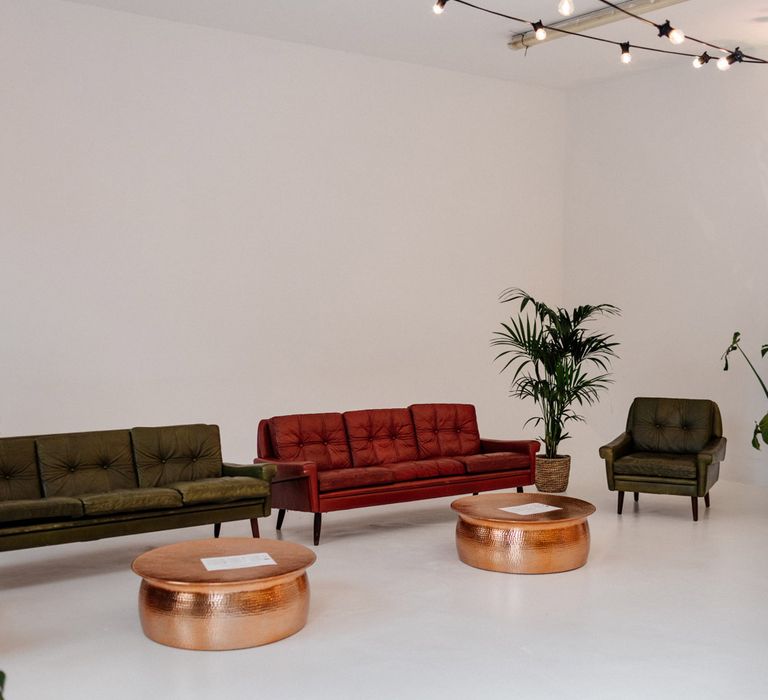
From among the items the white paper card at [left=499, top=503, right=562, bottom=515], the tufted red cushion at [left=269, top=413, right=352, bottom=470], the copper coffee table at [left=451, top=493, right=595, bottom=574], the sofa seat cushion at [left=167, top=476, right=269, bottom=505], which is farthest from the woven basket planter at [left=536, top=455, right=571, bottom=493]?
the sofa seat cushion at [left=167, top=476, right=269, bottom=505]

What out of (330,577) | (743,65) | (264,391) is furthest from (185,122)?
(743,65)

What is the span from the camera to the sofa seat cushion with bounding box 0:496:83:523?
5.14 metres

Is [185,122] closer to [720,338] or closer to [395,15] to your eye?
[395,15]

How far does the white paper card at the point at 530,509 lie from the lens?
5742mm

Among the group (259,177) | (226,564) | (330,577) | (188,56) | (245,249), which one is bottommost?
(330,577)

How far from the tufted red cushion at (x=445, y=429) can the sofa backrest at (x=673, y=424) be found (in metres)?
1.38

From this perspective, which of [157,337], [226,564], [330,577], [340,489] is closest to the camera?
[226,564]

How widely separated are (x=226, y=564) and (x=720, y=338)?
6171 mm

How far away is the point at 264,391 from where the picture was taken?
827 centimetres

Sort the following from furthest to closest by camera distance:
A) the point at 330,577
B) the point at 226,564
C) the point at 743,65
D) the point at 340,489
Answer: the point at 743,65
the point at 340,489
the point at 330,577
the point at 226,564

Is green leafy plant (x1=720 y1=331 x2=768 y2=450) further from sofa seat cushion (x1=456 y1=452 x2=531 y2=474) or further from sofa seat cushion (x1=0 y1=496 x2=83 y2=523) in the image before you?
sofa seat cushion (x1=0 y1=496 x2=83 y2=523)

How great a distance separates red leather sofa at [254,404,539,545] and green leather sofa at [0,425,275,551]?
1.27ft

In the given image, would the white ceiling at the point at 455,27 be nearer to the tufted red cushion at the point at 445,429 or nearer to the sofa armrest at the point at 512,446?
the tufted red cushion at the point at 445,429

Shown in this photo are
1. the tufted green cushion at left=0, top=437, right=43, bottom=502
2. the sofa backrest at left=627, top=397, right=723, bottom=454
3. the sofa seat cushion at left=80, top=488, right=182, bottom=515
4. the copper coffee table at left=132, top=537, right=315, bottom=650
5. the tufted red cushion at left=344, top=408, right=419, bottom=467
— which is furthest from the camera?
the sofa backrest at left=627, top=397, right=723, bottom=454
